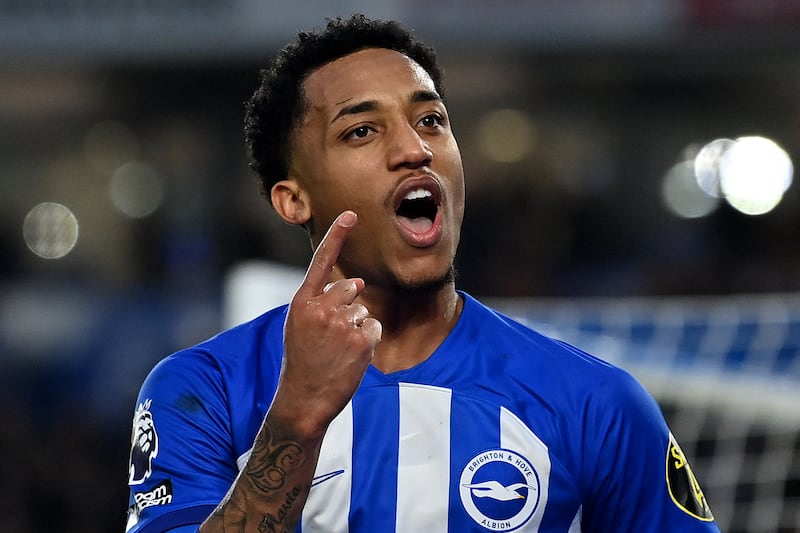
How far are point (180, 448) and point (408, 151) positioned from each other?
2.50ft

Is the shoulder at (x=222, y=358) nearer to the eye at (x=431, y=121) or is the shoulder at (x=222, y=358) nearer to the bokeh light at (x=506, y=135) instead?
the eye at (x=431, y=121)

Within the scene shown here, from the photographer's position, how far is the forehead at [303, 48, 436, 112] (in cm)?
252

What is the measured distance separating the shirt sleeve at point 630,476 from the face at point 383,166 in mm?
466

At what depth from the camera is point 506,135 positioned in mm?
13961

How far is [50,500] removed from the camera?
802 centimetres

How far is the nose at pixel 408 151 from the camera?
240 cm

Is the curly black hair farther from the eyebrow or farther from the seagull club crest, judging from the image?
the seagull club crest

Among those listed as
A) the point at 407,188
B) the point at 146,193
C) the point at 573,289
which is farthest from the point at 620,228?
the point at 407,188

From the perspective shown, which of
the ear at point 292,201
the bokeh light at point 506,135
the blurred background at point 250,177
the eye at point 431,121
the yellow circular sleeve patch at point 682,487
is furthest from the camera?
the bokeh light at point 506,135

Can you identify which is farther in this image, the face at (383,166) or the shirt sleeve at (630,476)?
the face at (383,166)

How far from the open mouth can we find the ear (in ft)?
0.71

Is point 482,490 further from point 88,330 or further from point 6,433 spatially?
point 88,330

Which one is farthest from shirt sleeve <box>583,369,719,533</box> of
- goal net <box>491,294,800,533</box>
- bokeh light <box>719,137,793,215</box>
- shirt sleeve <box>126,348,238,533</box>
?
bokeh light <box>719,137,793,215</box>

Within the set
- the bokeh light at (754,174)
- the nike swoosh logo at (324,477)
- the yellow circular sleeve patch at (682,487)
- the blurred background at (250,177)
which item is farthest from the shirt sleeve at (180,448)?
the bokeh light at (754,174)
